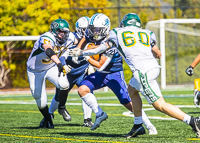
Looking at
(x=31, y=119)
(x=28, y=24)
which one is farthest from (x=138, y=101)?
(x=28, y=24)

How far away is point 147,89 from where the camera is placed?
200 inches

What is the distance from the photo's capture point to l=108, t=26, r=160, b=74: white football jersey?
521cm

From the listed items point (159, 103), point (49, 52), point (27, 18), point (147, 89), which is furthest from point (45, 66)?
point (27, 18)

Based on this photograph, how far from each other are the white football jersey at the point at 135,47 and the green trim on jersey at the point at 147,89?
0.07 m

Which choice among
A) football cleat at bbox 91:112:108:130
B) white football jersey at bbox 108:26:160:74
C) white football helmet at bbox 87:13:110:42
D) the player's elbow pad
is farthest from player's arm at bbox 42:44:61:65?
white football jersey at bbox 108:26:160:74

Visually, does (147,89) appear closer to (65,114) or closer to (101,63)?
(101,63)

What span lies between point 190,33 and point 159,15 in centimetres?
184

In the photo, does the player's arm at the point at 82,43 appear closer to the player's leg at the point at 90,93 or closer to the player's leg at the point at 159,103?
the player's leg at the point at 90,93

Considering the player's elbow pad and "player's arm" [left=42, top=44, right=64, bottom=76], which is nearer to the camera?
"player's arm" [left=42, top=44, right=64, bottom=76]

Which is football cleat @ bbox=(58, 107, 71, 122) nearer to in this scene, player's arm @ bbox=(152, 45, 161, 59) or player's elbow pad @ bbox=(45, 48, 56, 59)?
player's elbow pad @ bbox=(45, 48, 56, 59)

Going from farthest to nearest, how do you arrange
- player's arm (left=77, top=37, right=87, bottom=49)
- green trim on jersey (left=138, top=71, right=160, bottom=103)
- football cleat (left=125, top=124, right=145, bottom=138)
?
player's arm (left=77, top=37, right=87, bottom=49) < football cleat (left=125, top=124, right=145, bottom=138) < green trim on jersey (left=138, top=71, right=160, bottom=103)

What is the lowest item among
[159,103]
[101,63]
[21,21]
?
[21,21]

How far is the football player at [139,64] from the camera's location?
5012mm

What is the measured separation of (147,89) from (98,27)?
153cm
